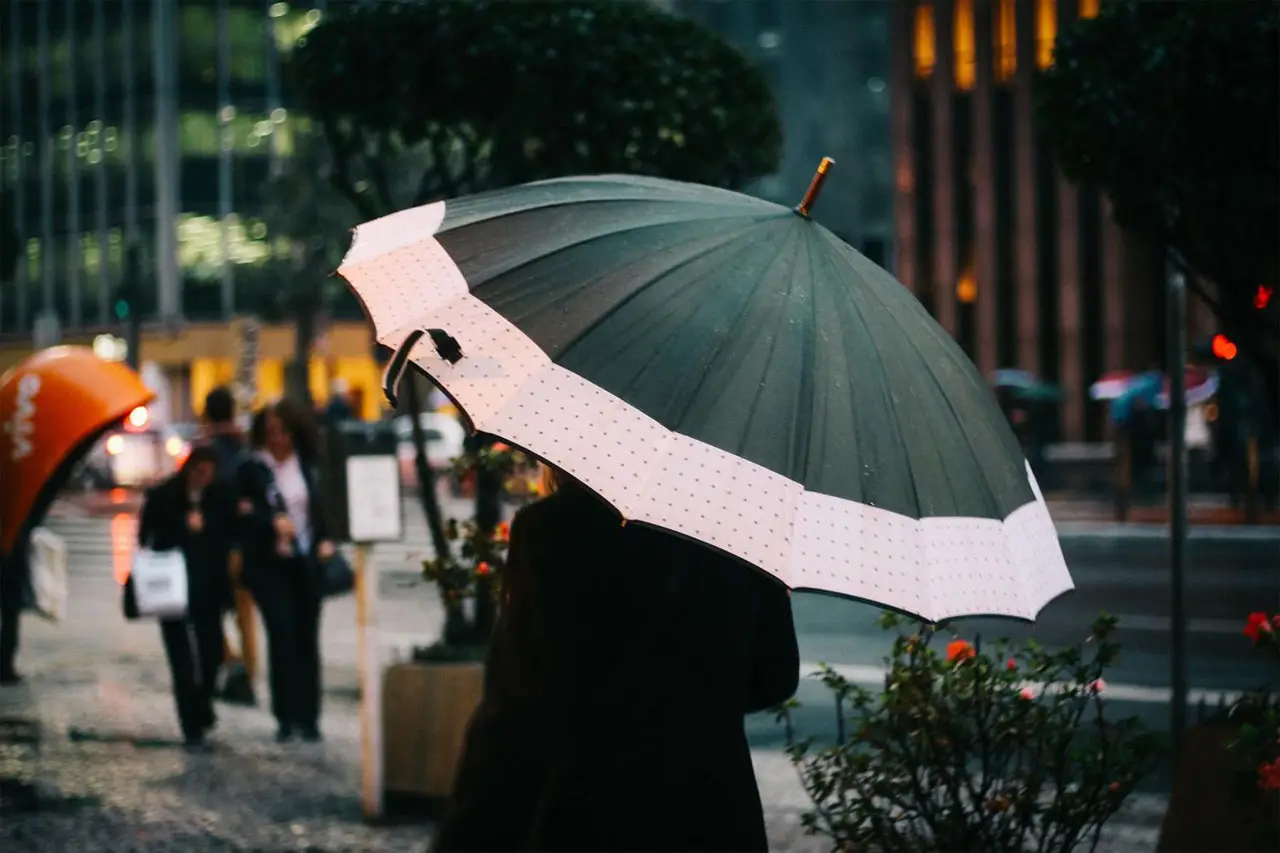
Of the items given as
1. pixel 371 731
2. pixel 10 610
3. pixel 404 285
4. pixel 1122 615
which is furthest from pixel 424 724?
pixel 1122 615

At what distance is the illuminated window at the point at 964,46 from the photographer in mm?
49719

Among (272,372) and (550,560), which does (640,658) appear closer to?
(550,560)

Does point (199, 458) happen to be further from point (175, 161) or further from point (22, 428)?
point (175, 161)

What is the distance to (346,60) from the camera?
7594mm

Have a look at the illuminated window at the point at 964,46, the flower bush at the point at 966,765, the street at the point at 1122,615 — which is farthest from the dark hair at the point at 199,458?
the illuminated window at the point at 964,46

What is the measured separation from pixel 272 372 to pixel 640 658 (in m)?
59.7

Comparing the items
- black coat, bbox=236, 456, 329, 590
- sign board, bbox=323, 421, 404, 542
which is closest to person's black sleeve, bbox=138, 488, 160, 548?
black coat, bbox=236, 456, 329, 590

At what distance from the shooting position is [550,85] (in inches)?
287

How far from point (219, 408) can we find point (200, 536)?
130 cm

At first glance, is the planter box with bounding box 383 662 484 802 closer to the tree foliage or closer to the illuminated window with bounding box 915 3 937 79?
the tree foliage

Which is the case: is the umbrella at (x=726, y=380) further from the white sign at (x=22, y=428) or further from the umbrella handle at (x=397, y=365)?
the white sign at (x=22, y=428)

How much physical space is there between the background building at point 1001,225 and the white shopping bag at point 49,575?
41.1 m

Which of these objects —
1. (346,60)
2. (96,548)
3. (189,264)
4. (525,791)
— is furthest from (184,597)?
(189,264)

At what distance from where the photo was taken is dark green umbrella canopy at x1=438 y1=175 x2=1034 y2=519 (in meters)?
2.99
